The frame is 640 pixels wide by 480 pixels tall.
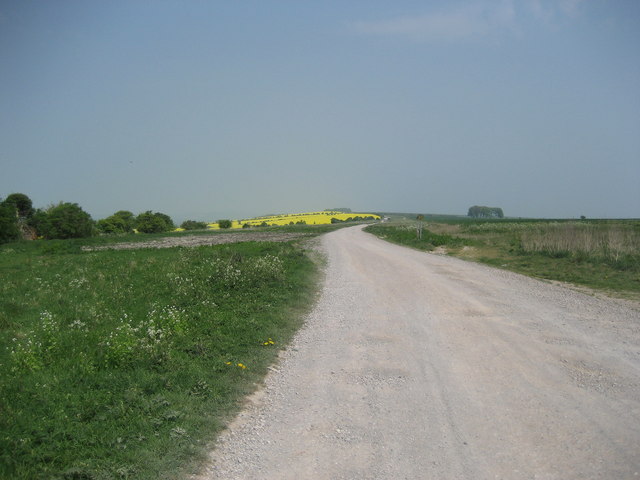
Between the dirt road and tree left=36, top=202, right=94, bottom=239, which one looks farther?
tree left=36, top=202, right=94, bottom=239

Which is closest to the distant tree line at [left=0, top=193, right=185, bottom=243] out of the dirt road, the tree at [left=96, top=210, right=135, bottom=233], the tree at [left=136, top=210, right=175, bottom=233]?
the tree at [left=96, top=210, right=135, bottom=233]

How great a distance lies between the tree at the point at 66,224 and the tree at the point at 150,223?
915 inches

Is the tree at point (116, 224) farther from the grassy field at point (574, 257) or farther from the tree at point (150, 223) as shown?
the grassy field at point (574, 257)

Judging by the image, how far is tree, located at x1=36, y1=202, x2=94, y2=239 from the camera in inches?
2253

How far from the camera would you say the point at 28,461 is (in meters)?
4.23

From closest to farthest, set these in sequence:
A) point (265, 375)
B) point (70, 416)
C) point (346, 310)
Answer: point (70, 416), point (265, 375), point (346, 310)

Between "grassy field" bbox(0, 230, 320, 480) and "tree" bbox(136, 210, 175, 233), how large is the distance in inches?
2967

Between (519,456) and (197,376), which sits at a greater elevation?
(197,376)

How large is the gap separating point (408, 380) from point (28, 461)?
208 inches

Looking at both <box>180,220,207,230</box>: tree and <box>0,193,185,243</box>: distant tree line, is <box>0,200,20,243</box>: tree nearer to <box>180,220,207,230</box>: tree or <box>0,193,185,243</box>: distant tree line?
<box>0,193,185,243</box>: distant tree line

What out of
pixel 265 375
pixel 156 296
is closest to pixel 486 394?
pixel 265 375

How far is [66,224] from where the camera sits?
57.2 metres

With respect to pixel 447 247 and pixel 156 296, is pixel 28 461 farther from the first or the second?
pixel 447 247

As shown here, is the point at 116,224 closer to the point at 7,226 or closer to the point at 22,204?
the point at 22,204
